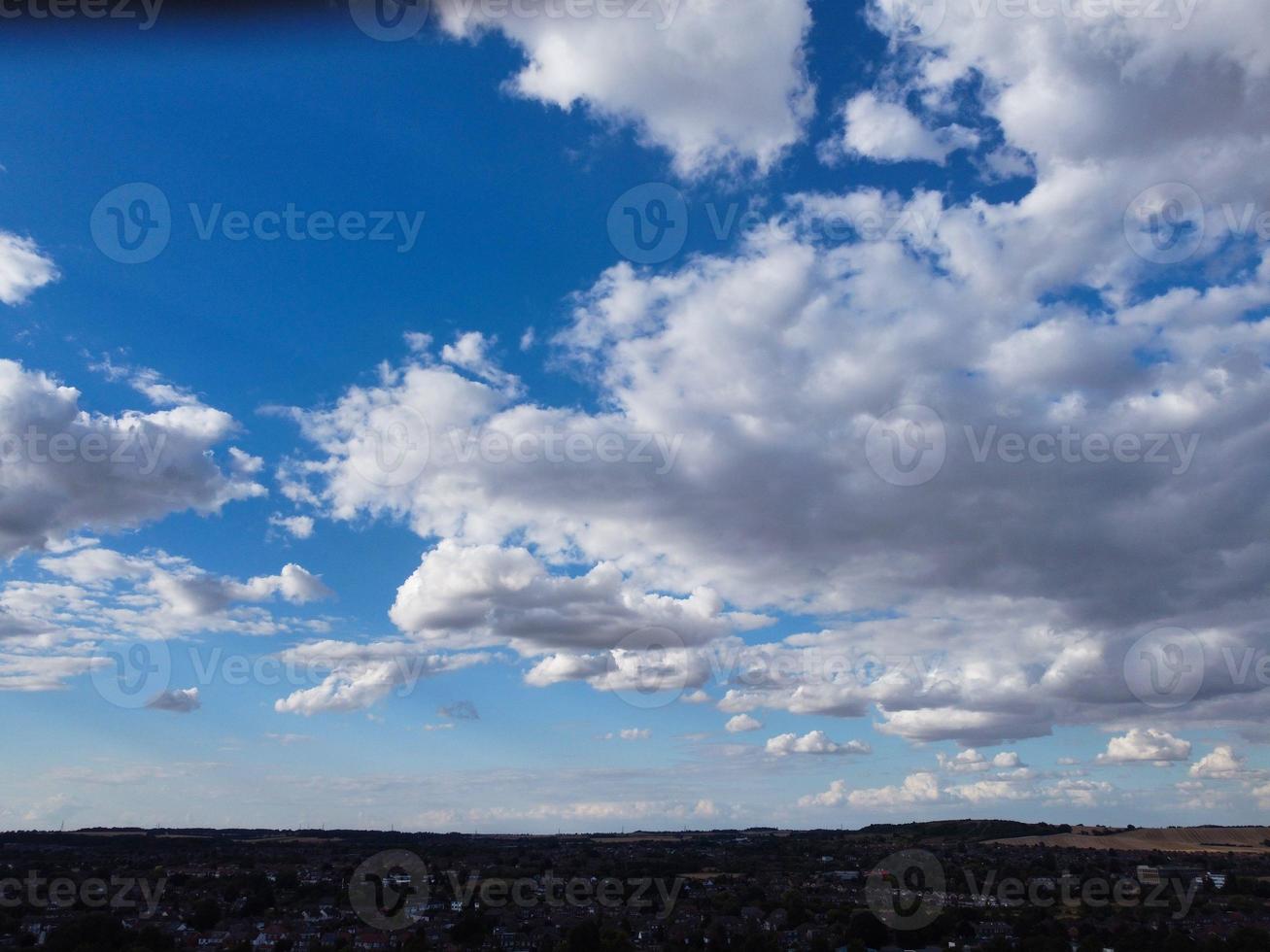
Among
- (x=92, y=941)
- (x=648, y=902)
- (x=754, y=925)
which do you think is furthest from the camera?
(x=648, y=902)

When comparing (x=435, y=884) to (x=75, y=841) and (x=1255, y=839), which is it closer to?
(x=75, y=841)

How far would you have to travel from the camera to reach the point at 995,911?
83.0 meters

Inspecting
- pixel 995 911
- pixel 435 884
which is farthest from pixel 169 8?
pixel 435 884

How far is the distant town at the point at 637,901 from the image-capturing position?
218ft

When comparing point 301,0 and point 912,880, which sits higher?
point 301,0

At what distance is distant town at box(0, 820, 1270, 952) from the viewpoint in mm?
66375

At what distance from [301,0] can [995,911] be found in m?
94.4

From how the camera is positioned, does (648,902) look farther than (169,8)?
Yes

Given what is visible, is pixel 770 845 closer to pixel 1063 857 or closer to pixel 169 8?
pixel 1063 857

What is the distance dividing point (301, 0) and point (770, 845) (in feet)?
689

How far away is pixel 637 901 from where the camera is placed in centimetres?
9356

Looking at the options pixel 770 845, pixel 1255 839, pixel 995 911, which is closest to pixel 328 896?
pixel 995 911

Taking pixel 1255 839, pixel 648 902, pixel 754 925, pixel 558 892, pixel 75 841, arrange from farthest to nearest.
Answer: pixel 75 841 → pixel 1255 839 → pixel 558 892 → pixel 648 902 → pixel 754 925

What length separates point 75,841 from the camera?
18462cm
